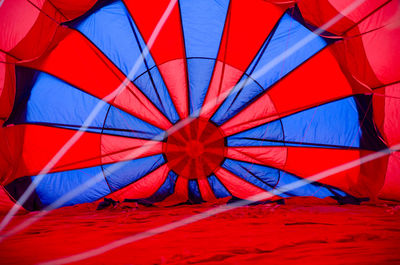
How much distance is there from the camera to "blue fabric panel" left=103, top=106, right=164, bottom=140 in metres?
3.93

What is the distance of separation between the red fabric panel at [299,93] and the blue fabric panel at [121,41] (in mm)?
1102

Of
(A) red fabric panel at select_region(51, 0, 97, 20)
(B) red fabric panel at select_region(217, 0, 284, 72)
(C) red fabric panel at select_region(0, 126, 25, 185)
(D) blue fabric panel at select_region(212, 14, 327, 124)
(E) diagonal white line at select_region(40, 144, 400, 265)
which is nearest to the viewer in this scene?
(E) diagonal white line at select_region(40, 144, 400, 265)

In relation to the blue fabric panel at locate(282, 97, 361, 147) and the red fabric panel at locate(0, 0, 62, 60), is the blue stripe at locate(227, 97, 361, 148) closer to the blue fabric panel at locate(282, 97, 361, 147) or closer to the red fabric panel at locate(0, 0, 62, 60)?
the blue fabric panel at locate(282, 97, 361, 147)

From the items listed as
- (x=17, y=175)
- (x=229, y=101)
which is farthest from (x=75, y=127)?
(x=229, y=101)

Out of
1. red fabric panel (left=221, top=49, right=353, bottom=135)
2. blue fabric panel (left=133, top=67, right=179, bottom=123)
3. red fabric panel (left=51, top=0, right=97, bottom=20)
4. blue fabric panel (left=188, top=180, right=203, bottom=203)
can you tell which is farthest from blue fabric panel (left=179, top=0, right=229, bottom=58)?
blue fabric panel (left=188, top=180, right=203, bottom=203)

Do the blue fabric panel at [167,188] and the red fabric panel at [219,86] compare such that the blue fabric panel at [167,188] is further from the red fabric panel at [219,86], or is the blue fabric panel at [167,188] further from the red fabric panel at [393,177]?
the red fabric panel at [393,177]

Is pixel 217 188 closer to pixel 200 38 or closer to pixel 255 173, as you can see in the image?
pixel 255 173

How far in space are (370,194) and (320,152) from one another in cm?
87

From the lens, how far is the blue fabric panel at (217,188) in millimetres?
4156

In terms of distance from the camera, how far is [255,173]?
4.17m

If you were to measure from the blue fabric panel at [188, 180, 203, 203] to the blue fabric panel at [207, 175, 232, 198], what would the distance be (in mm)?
221

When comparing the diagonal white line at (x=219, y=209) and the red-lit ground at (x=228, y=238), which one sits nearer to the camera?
the red-lit ground at (x=228, y=238)

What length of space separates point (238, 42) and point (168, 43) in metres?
0.94

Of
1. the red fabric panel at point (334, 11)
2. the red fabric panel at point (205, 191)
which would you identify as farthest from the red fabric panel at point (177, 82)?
the red fabric panel at point (334, 11)
